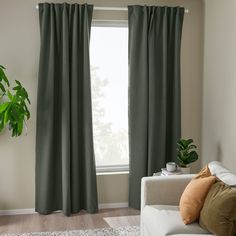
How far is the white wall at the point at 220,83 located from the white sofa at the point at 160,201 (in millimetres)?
766

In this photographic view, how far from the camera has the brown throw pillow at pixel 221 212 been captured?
2537mm

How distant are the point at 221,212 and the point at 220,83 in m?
1.79

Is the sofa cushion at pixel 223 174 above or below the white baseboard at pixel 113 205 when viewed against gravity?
above

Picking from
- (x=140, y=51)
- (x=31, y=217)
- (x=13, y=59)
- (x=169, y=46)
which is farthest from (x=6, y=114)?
(x=169, y=46)

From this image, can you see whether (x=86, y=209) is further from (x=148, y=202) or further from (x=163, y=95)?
(x=163, y=95)

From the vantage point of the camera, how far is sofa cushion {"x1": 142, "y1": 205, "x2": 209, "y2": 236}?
2781mm

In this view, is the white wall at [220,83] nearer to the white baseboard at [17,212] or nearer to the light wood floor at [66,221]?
the light wood floor at [66,221]

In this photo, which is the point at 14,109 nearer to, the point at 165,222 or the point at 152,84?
the point at 152,84

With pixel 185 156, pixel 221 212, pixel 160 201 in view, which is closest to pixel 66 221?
pixel 160 201

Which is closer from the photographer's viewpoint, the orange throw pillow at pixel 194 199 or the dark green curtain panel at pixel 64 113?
the orange throw pillow at pixel 194 199

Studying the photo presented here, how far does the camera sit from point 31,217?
13.8ft

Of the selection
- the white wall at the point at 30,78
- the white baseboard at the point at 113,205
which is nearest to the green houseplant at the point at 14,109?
the white wall at the point at 30,78

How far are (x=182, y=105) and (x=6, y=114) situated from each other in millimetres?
1949

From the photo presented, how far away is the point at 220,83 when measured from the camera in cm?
403
